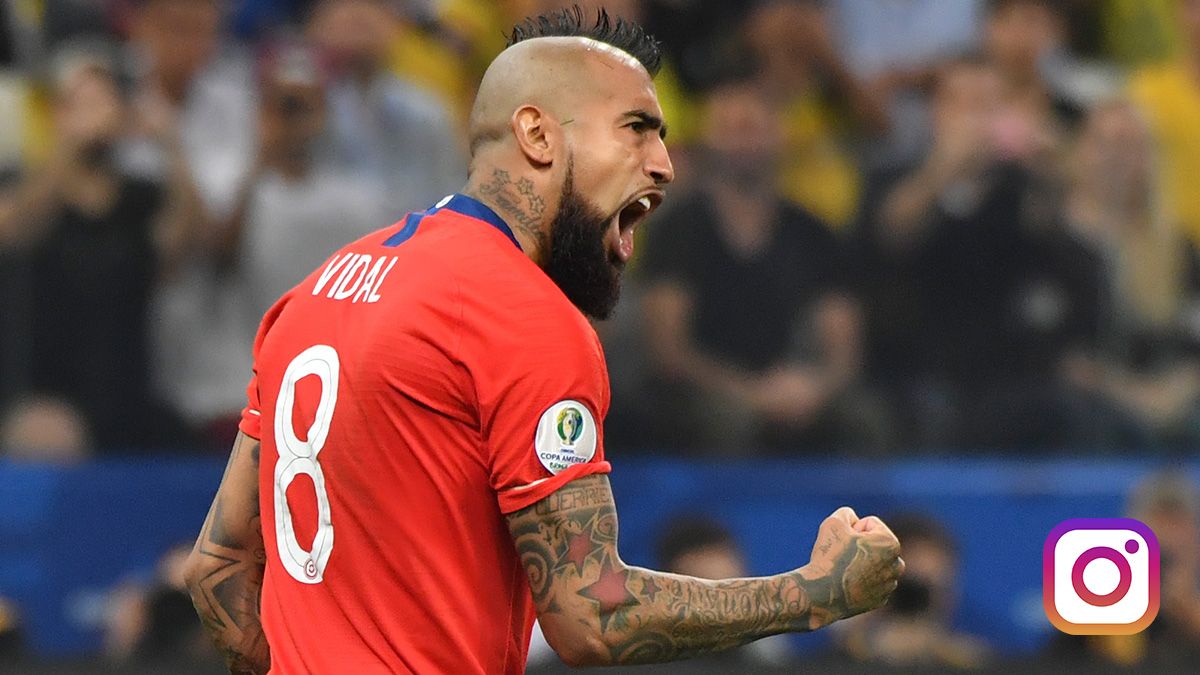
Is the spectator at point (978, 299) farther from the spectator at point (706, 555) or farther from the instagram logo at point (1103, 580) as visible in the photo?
the instagram logo at point (1103, 580)

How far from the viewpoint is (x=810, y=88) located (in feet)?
20.7

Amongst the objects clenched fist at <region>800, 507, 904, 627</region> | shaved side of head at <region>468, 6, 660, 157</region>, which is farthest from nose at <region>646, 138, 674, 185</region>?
clenched fist at <region>800, 507, 904, 627</region>

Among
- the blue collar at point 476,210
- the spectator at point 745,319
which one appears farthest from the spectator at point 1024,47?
the blue collar at point 476,210

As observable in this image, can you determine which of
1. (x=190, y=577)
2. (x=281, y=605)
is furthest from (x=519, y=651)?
(x=190, y=577)

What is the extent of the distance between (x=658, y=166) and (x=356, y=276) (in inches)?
18.8

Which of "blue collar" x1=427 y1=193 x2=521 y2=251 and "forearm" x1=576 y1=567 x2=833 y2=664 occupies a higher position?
"blue collar" x1=427 y1=193 x2=521 y2=251

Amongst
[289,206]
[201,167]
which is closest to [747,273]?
[289,206]

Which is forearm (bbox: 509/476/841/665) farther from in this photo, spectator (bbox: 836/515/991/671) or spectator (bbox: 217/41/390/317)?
spectator (bbox: 217/41/390/317)

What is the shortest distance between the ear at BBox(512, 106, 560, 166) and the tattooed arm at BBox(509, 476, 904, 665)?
506 mm

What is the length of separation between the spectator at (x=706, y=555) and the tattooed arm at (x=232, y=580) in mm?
2647

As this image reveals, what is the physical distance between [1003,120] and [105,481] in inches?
138

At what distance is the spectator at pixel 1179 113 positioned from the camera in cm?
618

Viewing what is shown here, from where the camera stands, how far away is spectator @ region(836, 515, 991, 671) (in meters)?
5.16

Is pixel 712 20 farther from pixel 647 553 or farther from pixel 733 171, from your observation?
pixel 647 553
